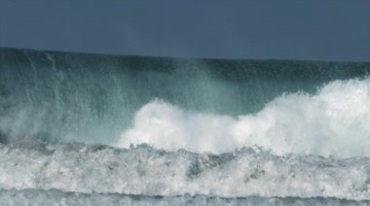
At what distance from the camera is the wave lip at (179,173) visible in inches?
393

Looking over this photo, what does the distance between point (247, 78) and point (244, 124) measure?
30.5 inches

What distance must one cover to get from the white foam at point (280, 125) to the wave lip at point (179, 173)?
282 centimetres

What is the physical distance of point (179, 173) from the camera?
1027 centimetres

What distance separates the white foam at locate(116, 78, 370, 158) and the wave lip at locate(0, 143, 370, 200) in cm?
282

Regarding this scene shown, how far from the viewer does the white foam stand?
1355cm

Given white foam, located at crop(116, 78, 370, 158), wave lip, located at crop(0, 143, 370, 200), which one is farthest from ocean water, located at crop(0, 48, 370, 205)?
wave lip, located at crop(0, 143, 370, 200)

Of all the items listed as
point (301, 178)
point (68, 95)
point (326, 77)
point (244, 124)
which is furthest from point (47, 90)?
point (301, 178)

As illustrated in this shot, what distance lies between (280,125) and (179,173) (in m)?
3.88

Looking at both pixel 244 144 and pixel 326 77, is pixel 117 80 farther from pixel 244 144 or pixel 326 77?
pixel 326 77

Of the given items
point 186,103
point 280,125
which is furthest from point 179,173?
point 186,103

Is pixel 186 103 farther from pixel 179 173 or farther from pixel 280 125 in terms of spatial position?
pixel 179 173

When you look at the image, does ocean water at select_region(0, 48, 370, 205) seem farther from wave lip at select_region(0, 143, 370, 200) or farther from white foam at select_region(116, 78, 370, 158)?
wave lip at select_region(0, 143, 370, 200)

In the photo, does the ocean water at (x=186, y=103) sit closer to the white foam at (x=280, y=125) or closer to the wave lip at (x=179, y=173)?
the white foam at (x=280, y=125)

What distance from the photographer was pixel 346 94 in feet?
46.6
